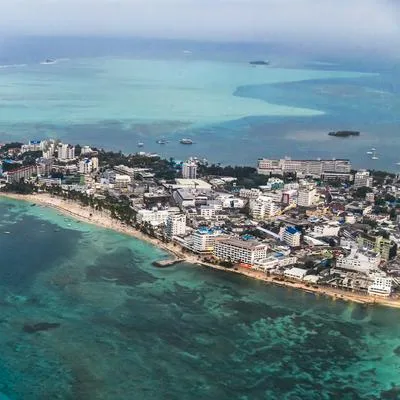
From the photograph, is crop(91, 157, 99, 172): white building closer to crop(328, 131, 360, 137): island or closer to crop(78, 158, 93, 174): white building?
crop(78, 158, 93, 174): white building

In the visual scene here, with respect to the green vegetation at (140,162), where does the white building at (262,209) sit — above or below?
below

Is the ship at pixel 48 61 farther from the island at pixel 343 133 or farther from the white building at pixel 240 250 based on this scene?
the white building at pixel 240 250

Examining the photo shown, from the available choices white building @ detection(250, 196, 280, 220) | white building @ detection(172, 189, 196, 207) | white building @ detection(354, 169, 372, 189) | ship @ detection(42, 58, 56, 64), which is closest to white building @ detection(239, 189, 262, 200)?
white building @ detection(250, 196, 280, 220)

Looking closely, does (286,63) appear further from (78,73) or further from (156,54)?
(78,73)

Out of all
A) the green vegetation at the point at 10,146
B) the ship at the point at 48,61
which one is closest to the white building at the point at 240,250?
the green vegetation at the point at 10,146

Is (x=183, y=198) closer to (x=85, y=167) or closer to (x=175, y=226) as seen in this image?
(x=175, y=226)
